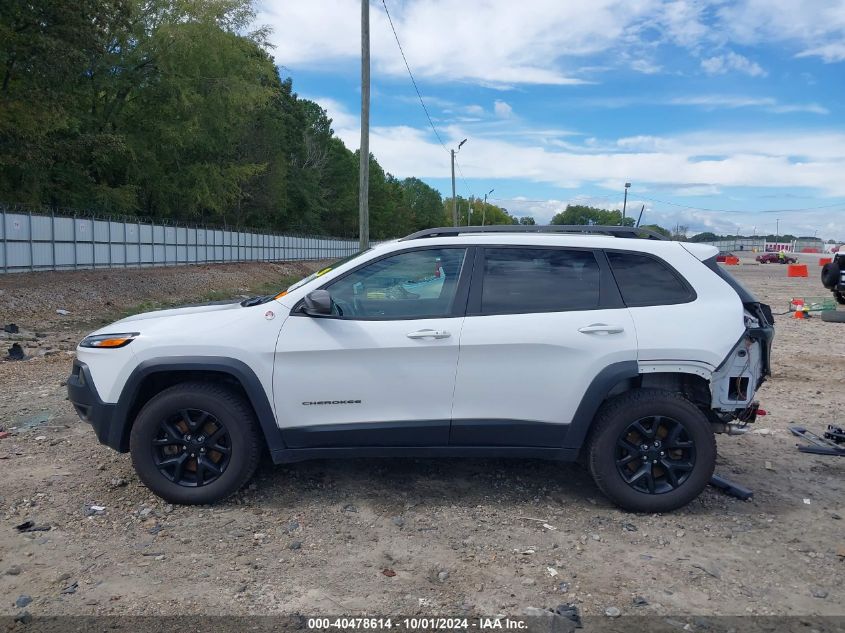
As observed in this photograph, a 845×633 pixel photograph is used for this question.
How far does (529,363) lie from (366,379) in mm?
1029

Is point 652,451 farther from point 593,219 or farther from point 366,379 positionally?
point 593,219

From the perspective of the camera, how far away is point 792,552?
13.4 ft

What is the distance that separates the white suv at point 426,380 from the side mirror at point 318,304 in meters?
0.01

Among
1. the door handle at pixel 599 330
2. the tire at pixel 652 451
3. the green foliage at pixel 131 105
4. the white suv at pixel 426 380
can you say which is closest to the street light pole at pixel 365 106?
the green foliage at pixel 131 105

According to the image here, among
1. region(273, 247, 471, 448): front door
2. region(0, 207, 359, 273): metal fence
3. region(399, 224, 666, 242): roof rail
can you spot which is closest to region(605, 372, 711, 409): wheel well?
region(399, 224, 666, 242): roof rail

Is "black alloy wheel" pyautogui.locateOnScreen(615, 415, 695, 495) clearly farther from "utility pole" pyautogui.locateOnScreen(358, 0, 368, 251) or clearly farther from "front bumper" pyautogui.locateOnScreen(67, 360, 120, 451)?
"utility pole" pyautogui.locateOnScreen(358, 0, 368, 251)

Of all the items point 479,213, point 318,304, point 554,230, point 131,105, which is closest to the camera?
point 318,304

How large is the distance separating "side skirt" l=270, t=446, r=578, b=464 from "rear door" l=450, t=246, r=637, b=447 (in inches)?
1.7

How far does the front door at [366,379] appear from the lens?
175 inches

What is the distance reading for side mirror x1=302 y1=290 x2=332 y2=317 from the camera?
4352mm

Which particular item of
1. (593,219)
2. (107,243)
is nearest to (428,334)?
(593,219)

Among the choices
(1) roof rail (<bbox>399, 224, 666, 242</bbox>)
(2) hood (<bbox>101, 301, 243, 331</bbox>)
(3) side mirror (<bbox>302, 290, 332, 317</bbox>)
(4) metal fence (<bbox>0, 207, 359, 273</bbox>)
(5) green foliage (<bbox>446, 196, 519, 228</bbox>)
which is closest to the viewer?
Answer: (3) side mirror (<bbox>302, 290, 332, 317</bbox>)

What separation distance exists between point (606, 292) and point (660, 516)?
148 centimetres

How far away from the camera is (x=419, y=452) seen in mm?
4562
